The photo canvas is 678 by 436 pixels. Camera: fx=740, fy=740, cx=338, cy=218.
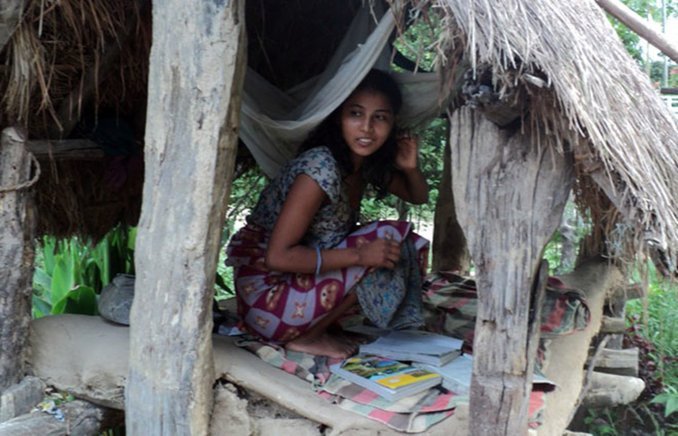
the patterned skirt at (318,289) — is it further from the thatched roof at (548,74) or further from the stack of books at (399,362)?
the thatched roof at (548,74)

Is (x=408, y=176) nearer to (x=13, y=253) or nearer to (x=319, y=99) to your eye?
(x=319, y=99)

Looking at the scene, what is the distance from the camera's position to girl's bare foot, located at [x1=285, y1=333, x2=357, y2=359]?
114 inches

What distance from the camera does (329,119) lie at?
3031 mm

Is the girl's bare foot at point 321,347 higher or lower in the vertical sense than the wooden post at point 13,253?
lower

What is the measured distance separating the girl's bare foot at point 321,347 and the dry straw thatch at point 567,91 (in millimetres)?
1238

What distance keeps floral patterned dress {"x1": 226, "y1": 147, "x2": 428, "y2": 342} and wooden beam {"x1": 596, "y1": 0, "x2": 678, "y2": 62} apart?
4.03 ft

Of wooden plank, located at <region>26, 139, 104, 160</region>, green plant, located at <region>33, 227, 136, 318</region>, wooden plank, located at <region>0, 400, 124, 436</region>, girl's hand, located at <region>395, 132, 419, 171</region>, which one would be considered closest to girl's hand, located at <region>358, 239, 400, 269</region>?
girl's hand, located at <region>395, 132, 419, 171</region>

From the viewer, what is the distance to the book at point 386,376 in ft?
8.45

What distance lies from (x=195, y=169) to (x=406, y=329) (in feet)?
4.18

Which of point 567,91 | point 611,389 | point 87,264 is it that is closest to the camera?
point 567,91

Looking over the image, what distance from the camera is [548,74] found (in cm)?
193

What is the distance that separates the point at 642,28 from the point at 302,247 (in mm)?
1678

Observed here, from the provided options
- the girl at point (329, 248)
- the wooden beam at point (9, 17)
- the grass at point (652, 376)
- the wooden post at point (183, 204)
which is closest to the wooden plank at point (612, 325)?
the grass at point (652, 376)

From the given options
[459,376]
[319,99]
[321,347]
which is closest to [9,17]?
[319,99]
